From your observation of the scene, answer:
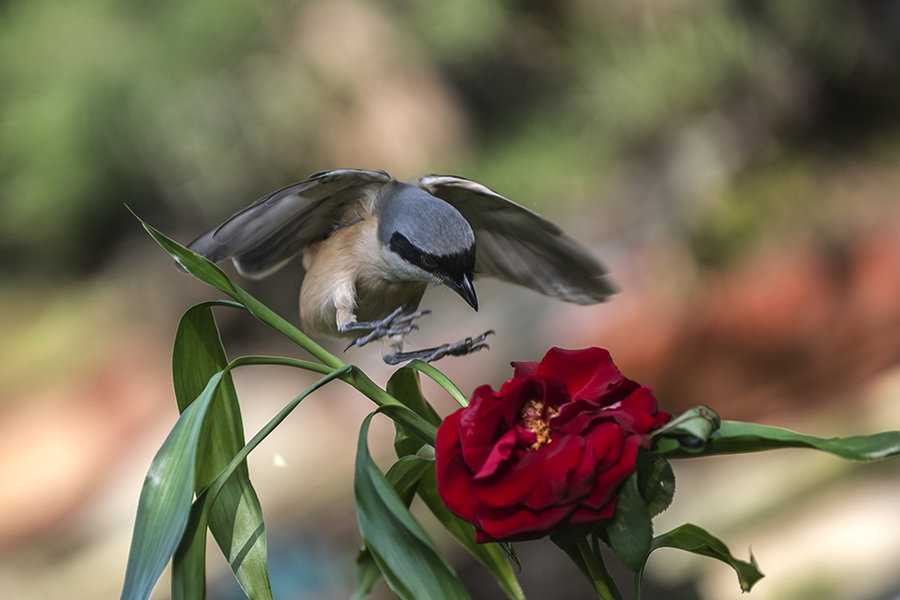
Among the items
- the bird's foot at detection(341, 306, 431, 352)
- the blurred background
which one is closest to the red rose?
the bird's foot at detection(341, 306, 431, 352)

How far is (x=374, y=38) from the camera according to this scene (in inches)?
90.7

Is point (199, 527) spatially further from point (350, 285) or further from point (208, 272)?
point (350, 285)

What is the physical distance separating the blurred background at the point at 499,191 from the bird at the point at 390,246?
→ 1.01 meters

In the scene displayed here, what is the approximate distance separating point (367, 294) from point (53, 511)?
136cm

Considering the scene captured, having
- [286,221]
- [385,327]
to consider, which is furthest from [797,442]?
[286,221]

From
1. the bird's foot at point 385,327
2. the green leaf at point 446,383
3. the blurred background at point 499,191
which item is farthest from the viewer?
the blurred background at point 499,191

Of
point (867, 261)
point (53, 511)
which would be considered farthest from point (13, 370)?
point (867, 261)

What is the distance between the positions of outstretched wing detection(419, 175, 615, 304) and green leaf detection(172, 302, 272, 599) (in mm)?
348

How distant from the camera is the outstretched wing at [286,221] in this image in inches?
29.9

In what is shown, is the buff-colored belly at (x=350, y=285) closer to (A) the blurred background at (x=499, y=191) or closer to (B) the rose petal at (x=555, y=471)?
(B) the rose petal at (x=555, y=471)

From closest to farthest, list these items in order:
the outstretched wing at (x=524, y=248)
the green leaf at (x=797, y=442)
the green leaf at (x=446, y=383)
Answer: the green leaf at (x=797, y=442)
the green leaf at (x=446, y=383)
the outstretched wing at (x=524, y=248)

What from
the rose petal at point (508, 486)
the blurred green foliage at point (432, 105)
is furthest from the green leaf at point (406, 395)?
the blurred green foliage at point (432, 105)

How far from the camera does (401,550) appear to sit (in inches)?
16.3

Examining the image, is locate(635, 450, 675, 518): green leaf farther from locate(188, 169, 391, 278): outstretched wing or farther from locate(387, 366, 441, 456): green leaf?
locate(188, 169, 391, 278): outstretched wing
